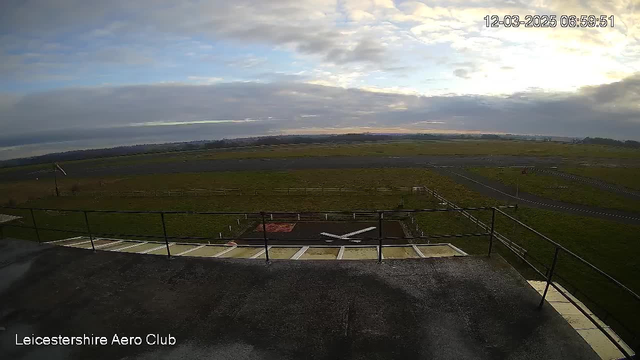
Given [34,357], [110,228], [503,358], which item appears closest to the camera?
[503,358]

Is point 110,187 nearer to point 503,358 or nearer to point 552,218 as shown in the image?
point 503,358

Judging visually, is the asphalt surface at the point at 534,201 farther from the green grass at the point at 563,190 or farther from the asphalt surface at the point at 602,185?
the asphalt surface at the point at 602,185

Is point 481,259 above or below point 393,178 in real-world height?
above

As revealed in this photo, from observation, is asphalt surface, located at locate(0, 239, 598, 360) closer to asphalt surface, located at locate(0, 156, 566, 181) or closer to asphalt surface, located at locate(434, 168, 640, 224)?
asphalt surface, located at locate(434, 168, 640, 224)

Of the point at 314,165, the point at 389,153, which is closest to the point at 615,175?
the point at 389,153

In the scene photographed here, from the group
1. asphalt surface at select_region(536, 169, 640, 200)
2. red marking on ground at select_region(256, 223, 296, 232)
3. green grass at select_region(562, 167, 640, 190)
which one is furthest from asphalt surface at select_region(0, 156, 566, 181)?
red marking on ground at select_region(256, 223, 296, 232)

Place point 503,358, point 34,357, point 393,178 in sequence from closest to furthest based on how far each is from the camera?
point 503,358
point 34,357
point 393,178

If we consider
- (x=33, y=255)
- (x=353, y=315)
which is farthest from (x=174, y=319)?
(x=33, y=255)
